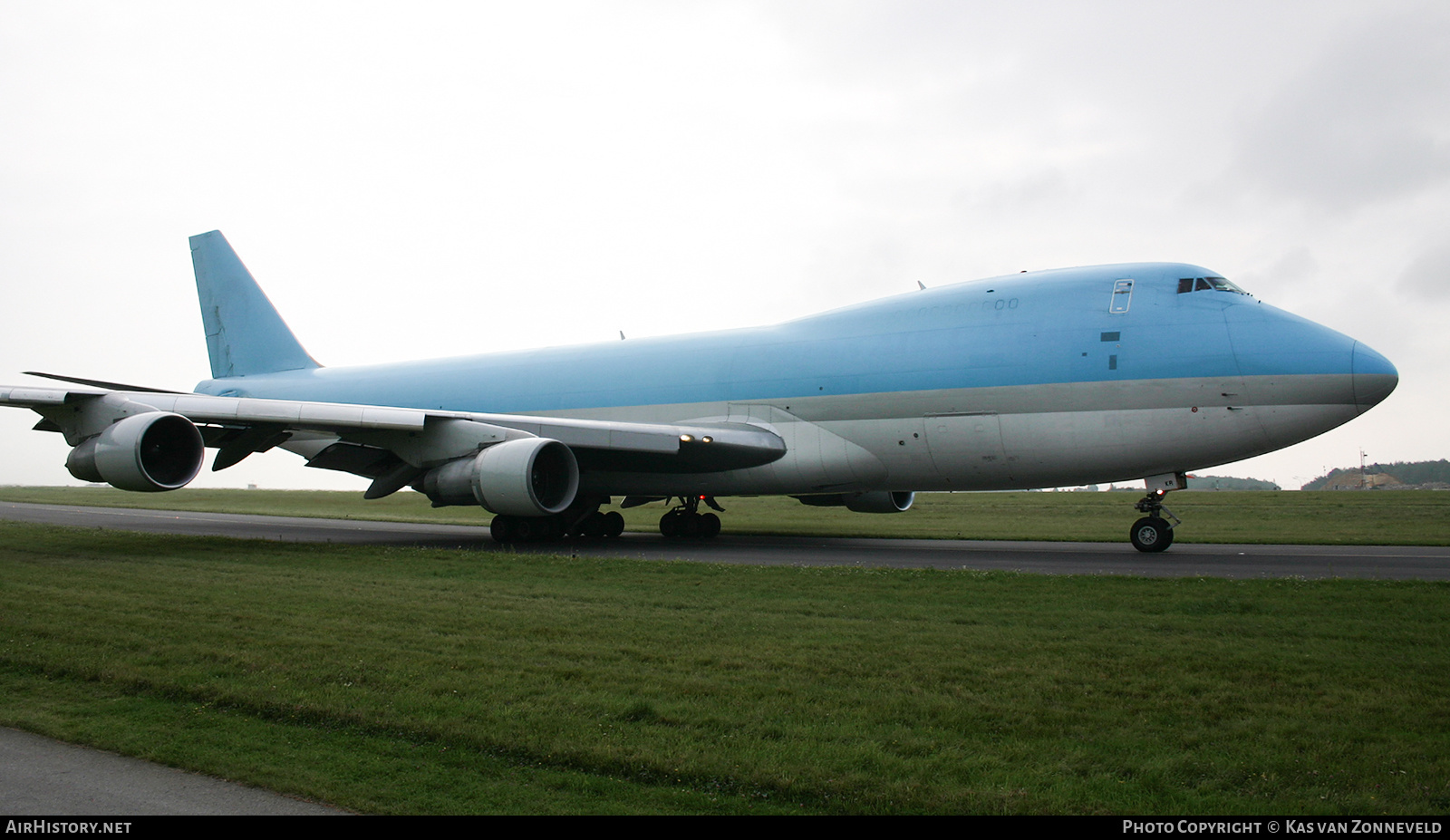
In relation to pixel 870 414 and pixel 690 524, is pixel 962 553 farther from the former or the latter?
pixel 690 524

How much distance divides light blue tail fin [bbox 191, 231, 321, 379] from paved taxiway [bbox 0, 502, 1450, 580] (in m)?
5.18

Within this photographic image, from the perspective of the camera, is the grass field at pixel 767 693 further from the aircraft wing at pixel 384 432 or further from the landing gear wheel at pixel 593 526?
the landing gear wheel at pixel 593 526

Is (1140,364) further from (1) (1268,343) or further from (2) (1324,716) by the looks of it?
(2) (1324,716)

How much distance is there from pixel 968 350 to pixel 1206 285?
3.64 metres

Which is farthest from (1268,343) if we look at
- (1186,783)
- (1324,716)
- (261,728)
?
(261,728)

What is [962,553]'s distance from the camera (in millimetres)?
14844

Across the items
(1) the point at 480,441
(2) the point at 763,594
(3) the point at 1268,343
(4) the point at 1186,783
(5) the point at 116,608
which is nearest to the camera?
(4) the point at 1186,783

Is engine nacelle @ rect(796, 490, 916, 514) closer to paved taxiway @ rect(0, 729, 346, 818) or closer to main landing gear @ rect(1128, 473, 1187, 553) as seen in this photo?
main landing gear @ rect(1128, 473, 1187, 553)

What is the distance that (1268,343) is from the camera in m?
Result: 13.1

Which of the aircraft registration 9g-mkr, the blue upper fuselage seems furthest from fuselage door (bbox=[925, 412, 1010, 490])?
the blue upper fuselage

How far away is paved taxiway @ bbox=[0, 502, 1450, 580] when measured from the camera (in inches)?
469

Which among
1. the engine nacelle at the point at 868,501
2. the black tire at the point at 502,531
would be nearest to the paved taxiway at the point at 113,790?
the black tire at the point at 502,531

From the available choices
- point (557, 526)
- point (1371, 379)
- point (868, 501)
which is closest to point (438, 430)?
point (557, 526)

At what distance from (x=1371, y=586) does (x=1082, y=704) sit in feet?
21.2
